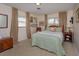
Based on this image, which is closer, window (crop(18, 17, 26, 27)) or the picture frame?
the picture frame

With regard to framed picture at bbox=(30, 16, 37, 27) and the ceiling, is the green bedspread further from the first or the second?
framed picture at bbox=(30, 16, 37, 27)

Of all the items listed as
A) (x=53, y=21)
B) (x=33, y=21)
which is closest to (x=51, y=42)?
(x=53, y=21)

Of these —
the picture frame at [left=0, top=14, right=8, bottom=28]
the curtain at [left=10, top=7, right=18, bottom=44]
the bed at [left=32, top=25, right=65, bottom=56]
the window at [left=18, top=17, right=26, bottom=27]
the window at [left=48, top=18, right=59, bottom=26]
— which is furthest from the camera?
the window at [left=48, top=18, right=59, bottom=26]

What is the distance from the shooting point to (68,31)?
18.4 ft

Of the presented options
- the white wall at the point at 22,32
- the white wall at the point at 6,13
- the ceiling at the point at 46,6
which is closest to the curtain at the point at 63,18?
the ceiling at the point at 46,6

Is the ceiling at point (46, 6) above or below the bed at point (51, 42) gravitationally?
above

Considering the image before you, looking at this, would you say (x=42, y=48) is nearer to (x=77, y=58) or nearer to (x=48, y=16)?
(x=48, y=16)

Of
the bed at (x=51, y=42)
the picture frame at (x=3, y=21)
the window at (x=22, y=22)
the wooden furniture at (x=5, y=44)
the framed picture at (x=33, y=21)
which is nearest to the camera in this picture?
the bed at (x=51, y=42)

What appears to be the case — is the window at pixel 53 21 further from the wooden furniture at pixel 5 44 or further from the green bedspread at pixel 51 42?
the wooden furniture at pixel 5 44

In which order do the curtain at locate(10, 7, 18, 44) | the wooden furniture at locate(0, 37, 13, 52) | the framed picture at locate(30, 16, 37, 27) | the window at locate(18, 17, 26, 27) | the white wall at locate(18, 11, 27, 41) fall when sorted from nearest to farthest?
1. the wooden furniture at locate(0, 37, 13, 52)
2. the curtain at locate(10, 7, 18, 44)
3. the white wall at locate(18, 11, 27, 41)
4. the window at locate(18, 17, 26, 27)
5. the framed picture at locate(30, 16, 37, 27)

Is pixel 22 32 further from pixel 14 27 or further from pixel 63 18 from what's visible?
pixel 63 18

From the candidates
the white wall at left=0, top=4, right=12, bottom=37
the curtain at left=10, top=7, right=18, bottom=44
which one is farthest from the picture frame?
the curtain at left=10, top=7, right=18, bottom=44

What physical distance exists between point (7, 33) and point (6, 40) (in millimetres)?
789

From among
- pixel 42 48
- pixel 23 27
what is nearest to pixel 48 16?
pixel 23 27
